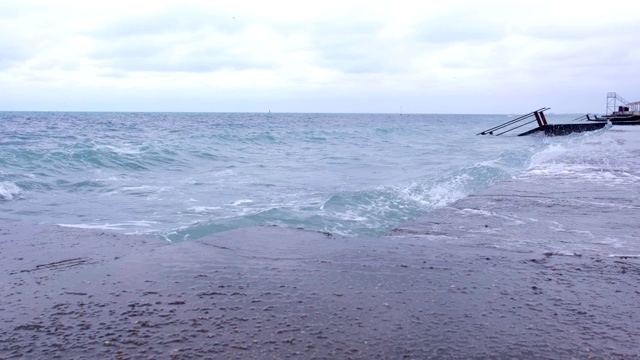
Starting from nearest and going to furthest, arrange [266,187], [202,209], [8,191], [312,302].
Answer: [312,302] → [202,209] → [8,191] → [266,187]

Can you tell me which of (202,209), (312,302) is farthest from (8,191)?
(312,302)

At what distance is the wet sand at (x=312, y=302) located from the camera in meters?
3.66

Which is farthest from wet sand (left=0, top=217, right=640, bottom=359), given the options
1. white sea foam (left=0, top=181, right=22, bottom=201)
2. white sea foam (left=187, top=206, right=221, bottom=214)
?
white sea foam (left=0, top=181, right=22, bottom=201)

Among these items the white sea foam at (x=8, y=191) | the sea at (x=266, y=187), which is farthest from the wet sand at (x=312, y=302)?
the white sea foam at (x=8, y=191)

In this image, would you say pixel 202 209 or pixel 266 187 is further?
pixel 266 187

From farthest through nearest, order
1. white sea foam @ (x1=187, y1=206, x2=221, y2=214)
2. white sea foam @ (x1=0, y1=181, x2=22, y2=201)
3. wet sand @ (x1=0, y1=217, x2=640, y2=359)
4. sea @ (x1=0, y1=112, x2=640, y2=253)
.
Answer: white sea foam @ (x1=0, y1=181, x2=22, y2=201) → white sea foam @ (x1=187, y1=206, x2=221, y2=214) → sea @ (x1=0, y1=112, x2=640, y2=253) → wet sand @ (x1=0, y1=217, x2=640, y2=359)

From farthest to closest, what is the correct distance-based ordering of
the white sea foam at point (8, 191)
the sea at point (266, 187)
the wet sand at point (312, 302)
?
the white sea foam at point (8, 191) < the sea at point (266, 187) < the wet sand at point (312, 302)

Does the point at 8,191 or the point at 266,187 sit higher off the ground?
the point at 8,191

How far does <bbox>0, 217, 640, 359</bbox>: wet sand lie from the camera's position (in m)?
3.66

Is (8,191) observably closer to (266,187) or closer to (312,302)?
(266,187)

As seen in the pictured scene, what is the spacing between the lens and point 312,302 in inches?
177

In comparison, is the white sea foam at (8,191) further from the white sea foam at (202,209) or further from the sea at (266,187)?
the white sea foam at (202,209)

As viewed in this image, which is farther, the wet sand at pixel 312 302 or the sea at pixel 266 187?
the sea at pixel 266 187

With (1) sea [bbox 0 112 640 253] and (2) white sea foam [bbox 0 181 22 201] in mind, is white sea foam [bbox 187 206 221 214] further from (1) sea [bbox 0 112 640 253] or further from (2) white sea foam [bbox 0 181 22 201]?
(2) white sea foam [bbox 0 181 22 201]
